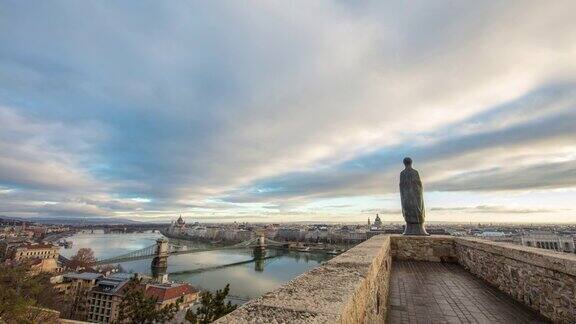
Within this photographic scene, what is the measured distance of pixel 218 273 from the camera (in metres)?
49.8

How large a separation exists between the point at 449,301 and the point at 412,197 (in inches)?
198

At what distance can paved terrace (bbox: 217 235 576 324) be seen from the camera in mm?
1521

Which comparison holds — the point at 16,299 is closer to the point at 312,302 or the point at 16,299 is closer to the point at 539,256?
the point at 312,302

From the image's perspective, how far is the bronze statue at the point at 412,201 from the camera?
887 centimetres

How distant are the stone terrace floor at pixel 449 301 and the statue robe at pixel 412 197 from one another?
261 cm

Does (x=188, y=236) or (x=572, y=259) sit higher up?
(x=572, y=259)

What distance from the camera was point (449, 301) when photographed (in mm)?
4258

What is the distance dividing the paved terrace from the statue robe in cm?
146

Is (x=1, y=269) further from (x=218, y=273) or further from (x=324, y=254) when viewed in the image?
(x=324, y=254)

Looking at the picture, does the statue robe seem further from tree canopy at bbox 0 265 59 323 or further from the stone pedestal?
tree canopy at bbox 0 265 59 323

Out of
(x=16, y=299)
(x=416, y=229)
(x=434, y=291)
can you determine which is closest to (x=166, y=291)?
(x=16, y=299)

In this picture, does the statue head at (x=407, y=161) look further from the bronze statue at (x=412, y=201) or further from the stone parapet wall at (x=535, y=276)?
the stone parapet wall at (x=535, y=276)

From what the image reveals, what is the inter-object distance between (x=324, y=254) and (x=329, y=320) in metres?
75.1

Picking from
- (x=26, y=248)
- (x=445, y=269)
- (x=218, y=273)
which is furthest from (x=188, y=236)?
(x=445, y=269)
